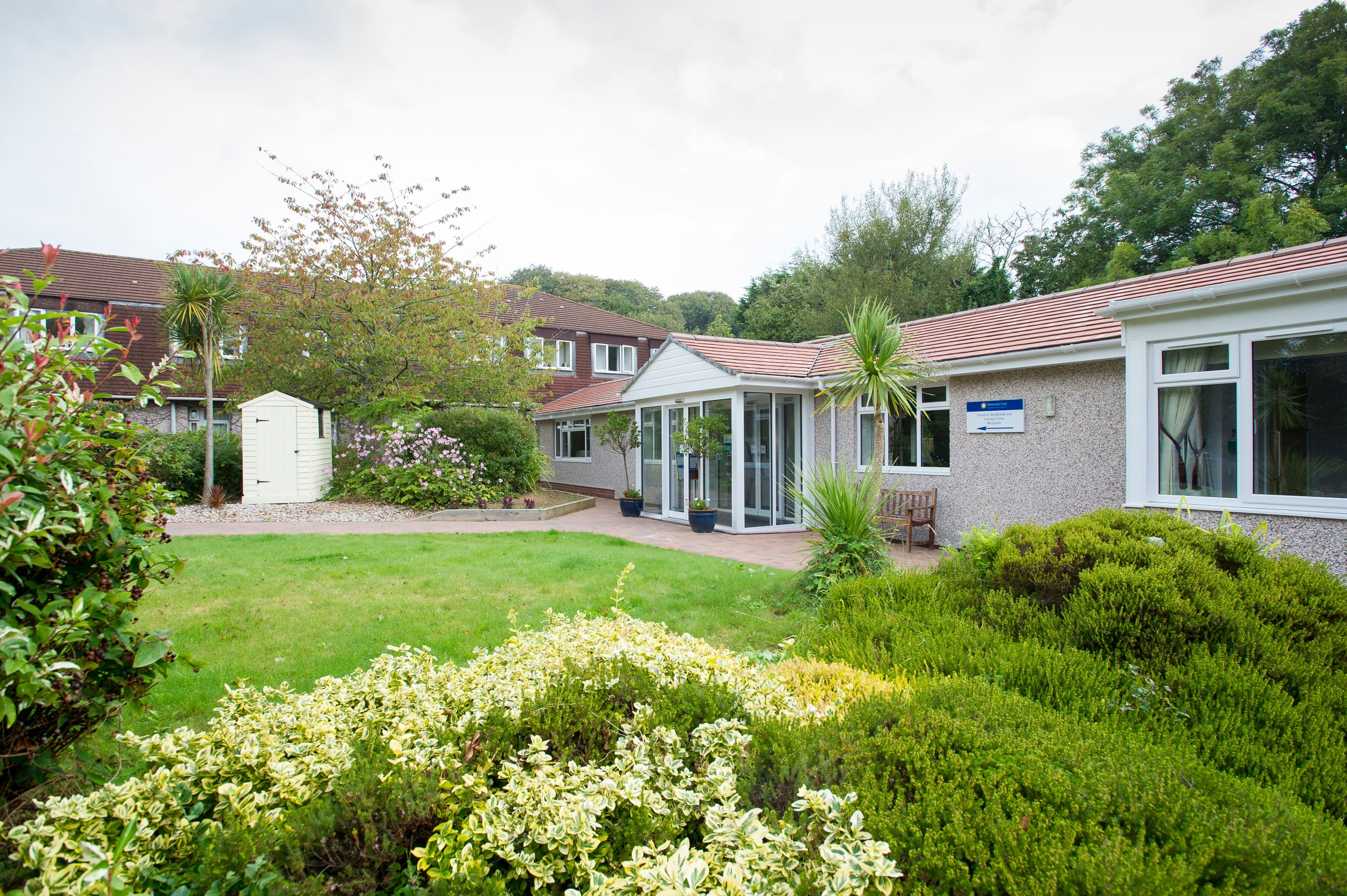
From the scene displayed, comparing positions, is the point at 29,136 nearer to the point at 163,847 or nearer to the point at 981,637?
the point at 163,847

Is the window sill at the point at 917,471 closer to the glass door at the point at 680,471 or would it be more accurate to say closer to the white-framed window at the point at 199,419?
the glass door at the point at 680,471

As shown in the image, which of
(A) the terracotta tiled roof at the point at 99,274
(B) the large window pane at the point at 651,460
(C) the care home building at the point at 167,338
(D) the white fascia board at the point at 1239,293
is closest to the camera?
(D) the white fascia board at the point at 1239,293

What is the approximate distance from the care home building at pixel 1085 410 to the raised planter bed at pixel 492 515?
2580mm

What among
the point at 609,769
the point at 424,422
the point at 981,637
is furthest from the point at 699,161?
the point at 609,769

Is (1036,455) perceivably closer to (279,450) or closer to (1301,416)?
(1301,416)

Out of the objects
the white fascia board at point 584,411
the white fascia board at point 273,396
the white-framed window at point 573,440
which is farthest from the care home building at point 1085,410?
the white fascia board at point 273,396

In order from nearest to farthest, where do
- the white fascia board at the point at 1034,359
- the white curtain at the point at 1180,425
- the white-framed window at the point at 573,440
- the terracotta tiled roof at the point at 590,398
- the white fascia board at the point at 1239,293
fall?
the white fascia board at the point at 1239,293
the white curtain at the point at 1180,425
the white fascia board at the point at 1034,359
the terracotta tiled roof at the point at 590,398
the white-framed window at the point at 573,440

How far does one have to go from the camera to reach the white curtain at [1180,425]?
697 centimetres

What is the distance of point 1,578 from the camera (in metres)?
1.83

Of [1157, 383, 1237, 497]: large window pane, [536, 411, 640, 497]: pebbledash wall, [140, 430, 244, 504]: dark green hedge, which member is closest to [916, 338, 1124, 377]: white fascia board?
[1157, 383, 1237, 497]: large window pane

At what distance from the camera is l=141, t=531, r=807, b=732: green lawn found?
4363 millimetres

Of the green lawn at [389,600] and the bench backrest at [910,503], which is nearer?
the green lawn at [389,600]

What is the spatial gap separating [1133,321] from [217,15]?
1154cm

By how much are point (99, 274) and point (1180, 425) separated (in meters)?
30.0
